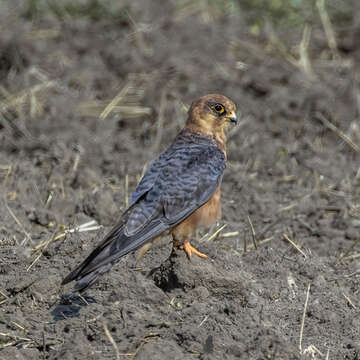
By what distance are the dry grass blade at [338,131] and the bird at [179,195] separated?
250 centimetres

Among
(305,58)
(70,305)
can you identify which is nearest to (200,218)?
(70,305)

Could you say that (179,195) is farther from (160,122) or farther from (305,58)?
(305,58)

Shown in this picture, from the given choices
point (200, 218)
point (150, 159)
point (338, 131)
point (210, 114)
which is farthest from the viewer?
point (338, 131)

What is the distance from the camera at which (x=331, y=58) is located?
9484 millimetres

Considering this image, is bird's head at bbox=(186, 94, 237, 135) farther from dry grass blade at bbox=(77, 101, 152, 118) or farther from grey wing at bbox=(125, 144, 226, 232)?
dry grass blade at bbox=(77, 101, 152, 118)

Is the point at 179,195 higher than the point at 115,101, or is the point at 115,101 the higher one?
the point at 179,195

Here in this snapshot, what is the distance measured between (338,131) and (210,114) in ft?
9.11

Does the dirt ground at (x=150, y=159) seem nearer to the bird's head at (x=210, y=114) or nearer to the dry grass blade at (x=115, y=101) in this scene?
the dry grass blade at (x=115, y=101)

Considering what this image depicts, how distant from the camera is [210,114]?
18.8ft

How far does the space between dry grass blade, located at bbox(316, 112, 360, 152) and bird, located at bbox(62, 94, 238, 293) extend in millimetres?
2500

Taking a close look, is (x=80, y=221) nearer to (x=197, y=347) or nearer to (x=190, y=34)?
(x=197, y=347)

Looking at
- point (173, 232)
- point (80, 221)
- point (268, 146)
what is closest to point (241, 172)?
point (268, 146)

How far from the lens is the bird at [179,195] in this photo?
4355mm

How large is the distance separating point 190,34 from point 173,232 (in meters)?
5.11
